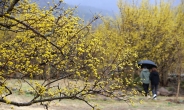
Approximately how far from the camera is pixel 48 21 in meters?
5.12

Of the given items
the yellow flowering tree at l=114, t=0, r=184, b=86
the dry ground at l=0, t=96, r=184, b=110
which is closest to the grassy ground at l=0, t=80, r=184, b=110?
the dry ground at l=0, t=96, r=184, b=110

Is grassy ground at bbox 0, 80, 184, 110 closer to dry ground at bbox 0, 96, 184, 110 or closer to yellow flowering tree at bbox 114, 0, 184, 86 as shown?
dry ground at bbox 0, 96, 184, 110

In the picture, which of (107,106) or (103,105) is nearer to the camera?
(107,106)

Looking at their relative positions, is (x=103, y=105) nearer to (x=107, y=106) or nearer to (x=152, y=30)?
(x=107, y=106)

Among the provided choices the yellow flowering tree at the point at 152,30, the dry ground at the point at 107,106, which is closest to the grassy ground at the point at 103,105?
the dry ground at the point at 107,106

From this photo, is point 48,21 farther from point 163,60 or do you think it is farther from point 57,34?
point 163,60

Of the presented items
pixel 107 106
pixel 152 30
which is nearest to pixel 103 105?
pixel 107 106

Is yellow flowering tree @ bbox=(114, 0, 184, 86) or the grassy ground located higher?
yellow flowering tree @ bbox=(114, 0, 184, 86)

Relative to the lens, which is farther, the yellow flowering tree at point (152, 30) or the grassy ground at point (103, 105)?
the yellow flowering tree at point (152, 30)

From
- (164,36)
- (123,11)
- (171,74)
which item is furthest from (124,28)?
(171,74)

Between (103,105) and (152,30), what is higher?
(152,30)

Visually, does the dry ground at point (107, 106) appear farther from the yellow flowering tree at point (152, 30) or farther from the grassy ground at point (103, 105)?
the yellow flowering tree at point (152, 30)

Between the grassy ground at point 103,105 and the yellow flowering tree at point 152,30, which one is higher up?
the yellow flowering tree at point 152,30

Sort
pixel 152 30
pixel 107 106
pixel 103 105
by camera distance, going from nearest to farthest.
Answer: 1. pixel 107 106
2. pixel 103 105
3. pixel 152 30
